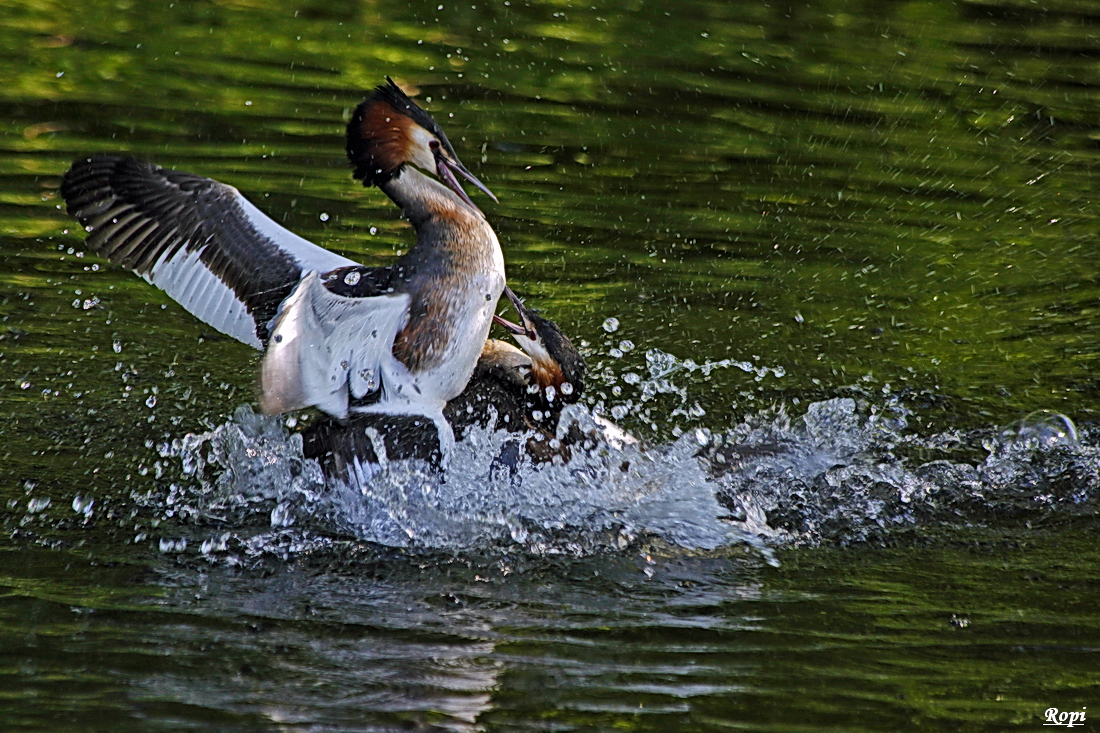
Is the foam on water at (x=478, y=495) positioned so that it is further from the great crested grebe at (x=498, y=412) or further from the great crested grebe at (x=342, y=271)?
the great crested grebe at (x=342, y=271)

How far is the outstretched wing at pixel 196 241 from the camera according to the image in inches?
248

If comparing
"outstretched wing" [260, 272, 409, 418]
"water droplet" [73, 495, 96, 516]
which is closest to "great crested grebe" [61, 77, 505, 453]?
"outstretched wing" [260, 272, 409, 418]

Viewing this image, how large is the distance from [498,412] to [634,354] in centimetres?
145

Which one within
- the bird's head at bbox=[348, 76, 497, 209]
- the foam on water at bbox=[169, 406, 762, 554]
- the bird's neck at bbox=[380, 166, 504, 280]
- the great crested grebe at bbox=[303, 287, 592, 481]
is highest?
the bird's head at bbox=[348, 76, 497, 209]

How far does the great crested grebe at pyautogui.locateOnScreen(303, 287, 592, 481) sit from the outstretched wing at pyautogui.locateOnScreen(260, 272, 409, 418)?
Answer: 7.5 inches

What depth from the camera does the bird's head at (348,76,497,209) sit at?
629 centimetres

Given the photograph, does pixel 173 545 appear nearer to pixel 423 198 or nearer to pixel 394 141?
pixel 423 198

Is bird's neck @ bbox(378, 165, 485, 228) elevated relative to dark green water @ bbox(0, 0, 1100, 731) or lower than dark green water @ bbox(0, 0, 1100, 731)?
elevated

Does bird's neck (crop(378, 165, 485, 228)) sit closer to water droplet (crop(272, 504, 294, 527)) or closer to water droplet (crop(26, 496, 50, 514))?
water droplet (crop(272, 504, 294, 527))

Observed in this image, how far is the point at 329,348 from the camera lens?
230 inches

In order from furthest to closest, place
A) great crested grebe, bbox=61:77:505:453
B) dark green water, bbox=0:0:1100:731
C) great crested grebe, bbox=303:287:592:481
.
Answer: great crested grebe, bbox=303:287:592:481 → great crested grebe, bbox=61:77:505:453 → dark green water, bbox=0:0:1100:731

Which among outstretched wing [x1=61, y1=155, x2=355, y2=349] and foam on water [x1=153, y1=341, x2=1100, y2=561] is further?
outstretched wing [x1=61, y1=155, x2=355, y2=349]

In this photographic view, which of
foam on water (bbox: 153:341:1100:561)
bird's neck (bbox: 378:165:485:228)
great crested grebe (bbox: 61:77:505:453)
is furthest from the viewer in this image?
bird's neck (bbox: 378:165:485:228)

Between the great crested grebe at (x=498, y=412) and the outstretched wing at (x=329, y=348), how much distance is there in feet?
0.63
